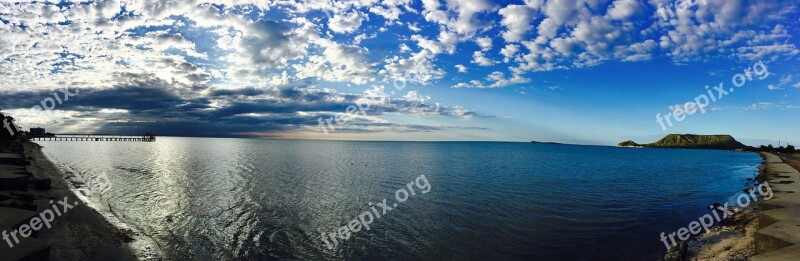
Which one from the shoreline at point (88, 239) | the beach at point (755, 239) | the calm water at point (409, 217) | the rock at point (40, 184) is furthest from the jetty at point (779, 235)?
the rock at point (40, 184)

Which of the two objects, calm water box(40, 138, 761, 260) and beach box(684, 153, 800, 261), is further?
calm water box(40, 138, 761, 260)

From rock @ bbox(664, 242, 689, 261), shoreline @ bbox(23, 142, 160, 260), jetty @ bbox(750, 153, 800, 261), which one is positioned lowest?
shoreline @ bbox(23, 142, 160, 260)

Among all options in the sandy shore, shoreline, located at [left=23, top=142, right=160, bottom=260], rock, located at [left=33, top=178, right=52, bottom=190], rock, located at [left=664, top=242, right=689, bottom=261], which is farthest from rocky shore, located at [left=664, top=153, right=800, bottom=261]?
rock, located at [left=33, top=178, right=52, bottom=190]

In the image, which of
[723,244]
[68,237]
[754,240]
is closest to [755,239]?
[754,240]

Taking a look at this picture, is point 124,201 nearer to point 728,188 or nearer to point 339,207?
point 339,207

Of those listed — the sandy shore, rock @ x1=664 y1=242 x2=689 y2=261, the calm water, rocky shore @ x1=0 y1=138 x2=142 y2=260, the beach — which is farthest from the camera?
the calm water

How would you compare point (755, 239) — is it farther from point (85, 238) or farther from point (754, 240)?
point (85, 238)

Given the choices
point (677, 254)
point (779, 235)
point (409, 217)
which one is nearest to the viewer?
point (779, 235)

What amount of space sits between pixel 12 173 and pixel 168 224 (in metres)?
18.7

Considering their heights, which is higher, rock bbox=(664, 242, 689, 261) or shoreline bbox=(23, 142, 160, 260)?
rock bbox=(664, 242, 689, 261)

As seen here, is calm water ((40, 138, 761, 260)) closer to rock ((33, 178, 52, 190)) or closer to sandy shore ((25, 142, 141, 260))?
sandy shore ((25, 142, 141, 260))

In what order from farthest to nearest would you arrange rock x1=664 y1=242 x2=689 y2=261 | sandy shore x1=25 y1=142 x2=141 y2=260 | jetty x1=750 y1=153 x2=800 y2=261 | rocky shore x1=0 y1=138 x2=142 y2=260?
1. sandy shore x1=25 y1=142 x2=141 y2=260
2. rock x1=664 y1=242 x2=689 y2=261
3. rocky shore x1=0 y1=138 x2=142 y2=260
4. jetty x1=750 y1=153 x2=800 y2=261

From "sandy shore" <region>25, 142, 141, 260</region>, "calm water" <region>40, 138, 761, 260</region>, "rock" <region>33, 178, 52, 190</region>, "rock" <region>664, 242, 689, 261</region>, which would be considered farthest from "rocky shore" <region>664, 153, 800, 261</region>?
"rock" <region>33, 178, 52, 190</region>

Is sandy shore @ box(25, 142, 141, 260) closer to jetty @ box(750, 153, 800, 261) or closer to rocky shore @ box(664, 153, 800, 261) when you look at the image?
rocky shore @ box(664, 153, 800, 261)
